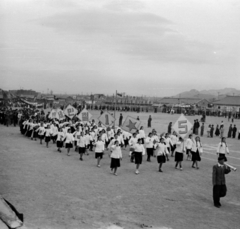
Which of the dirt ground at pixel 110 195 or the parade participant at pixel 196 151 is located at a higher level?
the parade participant at pixel 196 151

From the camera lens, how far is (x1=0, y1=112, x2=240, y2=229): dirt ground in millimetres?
7211

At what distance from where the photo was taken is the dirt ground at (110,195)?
7211 millimetres

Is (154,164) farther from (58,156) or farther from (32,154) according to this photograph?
(32,154)

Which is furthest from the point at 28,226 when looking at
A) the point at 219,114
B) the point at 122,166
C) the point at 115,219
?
the point at 219,114

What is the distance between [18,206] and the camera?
766cm

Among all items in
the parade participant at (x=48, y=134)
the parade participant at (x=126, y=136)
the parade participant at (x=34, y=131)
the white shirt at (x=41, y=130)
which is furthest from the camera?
the parade participant at (x=34, y=131)

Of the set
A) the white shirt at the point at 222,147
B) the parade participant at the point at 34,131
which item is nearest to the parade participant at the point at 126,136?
the white shirt at the point at 222,147

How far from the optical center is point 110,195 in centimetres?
912

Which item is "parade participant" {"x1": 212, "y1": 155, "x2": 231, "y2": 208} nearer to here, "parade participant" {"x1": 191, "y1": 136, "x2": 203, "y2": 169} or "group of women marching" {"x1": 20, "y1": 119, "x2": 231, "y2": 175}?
"group of women marching" {"x1": 20, "y1": 119, "x2": 231, "y2": 175}

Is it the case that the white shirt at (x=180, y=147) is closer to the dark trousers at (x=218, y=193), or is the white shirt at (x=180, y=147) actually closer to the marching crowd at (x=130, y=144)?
the marching crowd at (x=130, y=144)

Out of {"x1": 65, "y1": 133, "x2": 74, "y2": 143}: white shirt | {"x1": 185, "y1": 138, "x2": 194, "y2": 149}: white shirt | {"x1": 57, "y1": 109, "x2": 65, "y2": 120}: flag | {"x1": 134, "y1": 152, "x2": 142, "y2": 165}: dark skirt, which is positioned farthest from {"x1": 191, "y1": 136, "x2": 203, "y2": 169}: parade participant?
{"x1": 57, "y1": 109, "x2": 65, "y2": 120}: flag

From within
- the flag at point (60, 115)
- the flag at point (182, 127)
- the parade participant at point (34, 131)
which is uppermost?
the flag at point (182, 127)

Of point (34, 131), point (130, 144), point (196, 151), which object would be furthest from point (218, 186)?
point (34, 131)

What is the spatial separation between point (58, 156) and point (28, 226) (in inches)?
351
